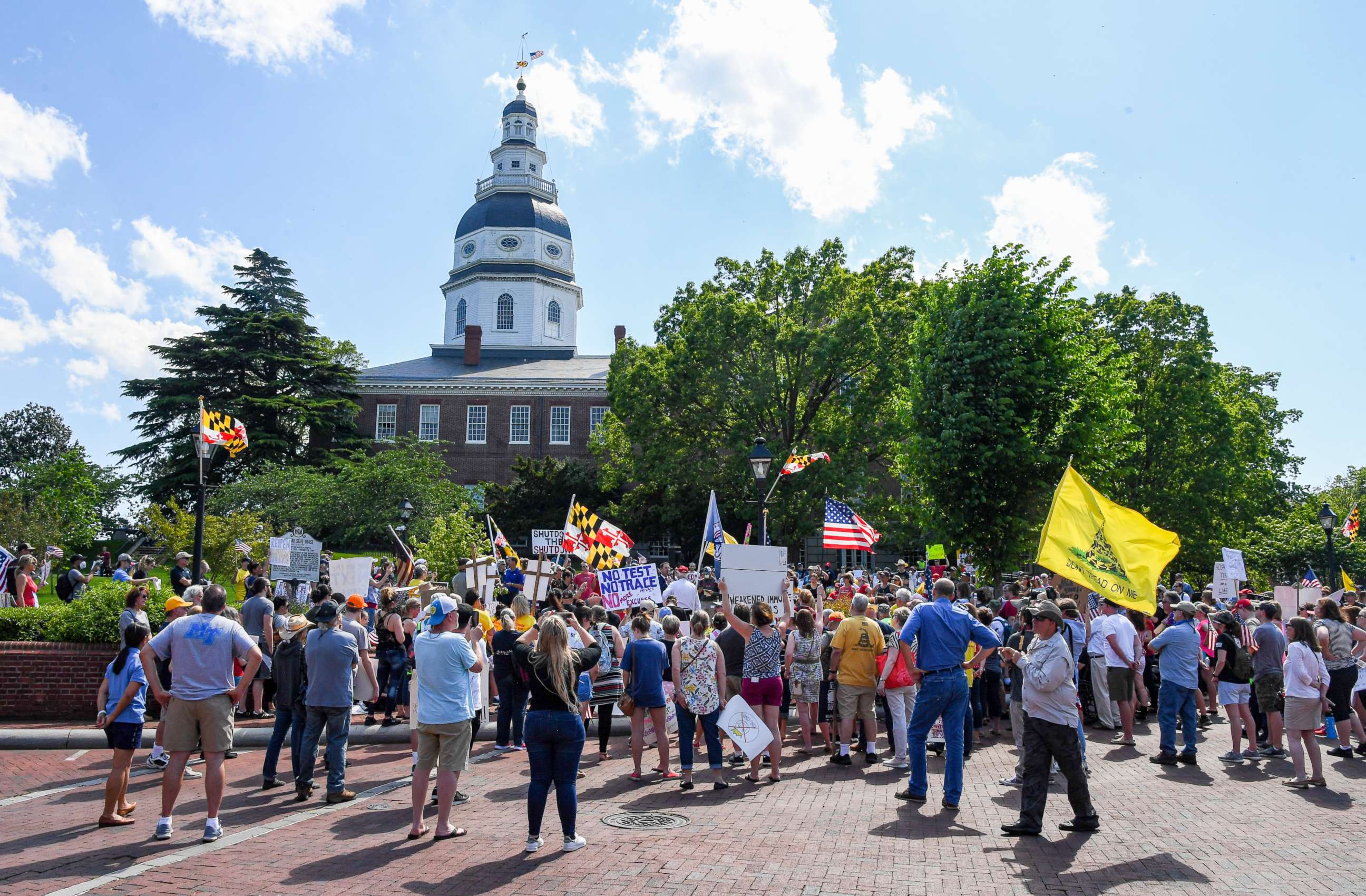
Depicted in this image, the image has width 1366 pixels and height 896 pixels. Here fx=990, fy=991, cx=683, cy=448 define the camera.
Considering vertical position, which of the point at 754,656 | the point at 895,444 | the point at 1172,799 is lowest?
the point at 1172,799

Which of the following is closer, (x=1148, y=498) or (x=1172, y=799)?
(x=1172, y=799)

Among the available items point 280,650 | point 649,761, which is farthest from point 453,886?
point 649,761

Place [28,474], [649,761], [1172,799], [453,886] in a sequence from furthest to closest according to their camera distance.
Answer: [28,474] < [649,761] < [1172,799] < [453,886]

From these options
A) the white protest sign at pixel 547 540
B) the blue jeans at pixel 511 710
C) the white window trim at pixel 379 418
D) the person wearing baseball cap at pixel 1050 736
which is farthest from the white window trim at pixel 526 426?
the person wearing baseball cap at pixel 1050 736

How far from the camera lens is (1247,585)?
4278 centimetres

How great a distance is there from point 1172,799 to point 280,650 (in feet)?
29.2

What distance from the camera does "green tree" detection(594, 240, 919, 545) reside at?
36625 millimetres

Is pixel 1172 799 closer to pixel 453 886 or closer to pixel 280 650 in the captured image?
pixel 453 886

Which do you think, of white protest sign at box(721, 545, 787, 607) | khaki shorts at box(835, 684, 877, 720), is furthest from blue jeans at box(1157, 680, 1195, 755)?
white protest sign at box(721, 545, 787, 607)

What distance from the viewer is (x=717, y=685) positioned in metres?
10.3

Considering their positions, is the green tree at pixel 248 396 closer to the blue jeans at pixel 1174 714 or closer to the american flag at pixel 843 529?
the american flag at pixel 843 529

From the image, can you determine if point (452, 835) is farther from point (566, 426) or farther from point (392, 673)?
point (566, 426)

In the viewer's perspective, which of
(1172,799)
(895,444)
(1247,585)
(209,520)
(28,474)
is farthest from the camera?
(28,474)

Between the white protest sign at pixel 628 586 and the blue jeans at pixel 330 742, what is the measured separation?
5913 mm
